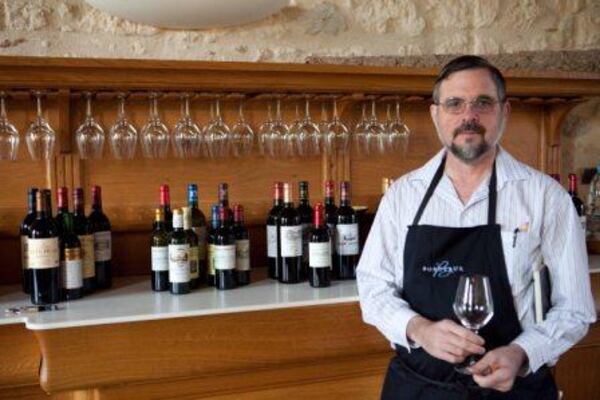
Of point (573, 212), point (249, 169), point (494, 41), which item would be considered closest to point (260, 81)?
point (249, 169)

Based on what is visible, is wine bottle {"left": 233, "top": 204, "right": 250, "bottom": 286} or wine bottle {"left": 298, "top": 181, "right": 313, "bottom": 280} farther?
wine bottle {"left": 298, "top": 181, "right": 313, "bottom": 280}

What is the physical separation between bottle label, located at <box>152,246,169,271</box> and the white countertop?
89mm

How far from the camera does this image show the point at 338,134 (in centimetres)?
255

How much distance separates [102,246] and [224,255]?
17.7 inches

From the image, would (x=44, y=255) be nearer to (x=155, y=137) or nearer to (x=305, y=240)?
(x=155, y=137)

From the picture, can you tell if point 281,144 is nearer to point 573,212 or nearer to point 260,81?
point 260,81

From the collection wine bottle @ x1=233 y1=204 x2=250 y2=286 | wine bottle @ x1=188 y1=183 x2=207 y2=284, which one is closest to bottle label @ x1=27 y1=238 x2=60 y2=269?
wine bottle @ x1=188 y1=183 x2=207 y2=284

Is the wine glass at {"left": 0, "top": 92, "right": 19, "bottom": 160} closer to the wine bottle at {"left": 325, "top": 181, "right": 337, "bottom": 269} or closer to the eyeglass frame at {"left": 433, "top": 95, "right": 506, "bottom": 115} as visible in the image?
the wine bottle at {"left": 325, "top": 181, "right": 337, "bottom": 269}

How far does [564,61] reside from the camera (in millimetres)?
3098

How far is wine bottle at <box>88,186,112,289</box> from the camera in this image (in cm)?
227

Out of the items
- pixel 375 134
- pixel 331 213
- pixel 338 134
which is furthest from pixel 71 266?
pixel 375 134

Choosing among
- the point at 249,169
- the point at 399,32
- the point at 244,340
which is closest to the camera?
the point at 244,340

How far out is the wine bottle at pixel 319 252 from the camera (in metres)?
2.21

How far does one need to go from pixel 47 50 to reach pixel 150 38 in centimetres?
39
